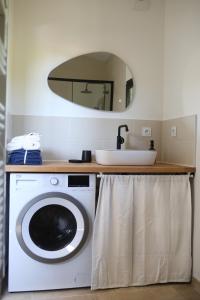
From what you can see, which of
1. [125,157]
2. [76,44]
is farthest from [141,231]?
[76,44]

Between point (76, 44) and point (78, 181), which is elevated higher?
point (76, 44)

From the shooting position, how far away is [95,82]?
9.10 ft

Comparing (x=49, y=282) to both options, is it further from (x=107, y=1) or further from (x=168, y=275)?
(x=107, y=1)

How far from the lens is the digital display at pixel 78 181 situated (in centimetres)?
213

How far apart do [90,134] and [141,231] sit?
1.04 metres

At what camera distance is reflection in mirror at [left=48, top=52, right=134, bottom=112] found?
270 cm

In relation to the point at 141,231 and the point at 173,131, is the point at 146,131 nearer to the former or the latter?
the point at 173,131

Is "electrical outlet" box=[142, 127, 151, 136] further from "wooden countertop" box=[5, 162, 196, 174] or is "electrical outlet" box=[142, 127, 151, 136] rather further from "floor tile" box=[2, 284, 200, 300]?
"floor tile" box=[2, 284, 200, 300]

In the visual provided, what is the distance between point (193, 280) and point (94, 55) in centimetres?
215

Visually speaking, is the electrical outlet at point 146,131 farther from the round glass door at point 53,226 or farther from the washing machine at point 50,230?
the round glass door at point 53,226

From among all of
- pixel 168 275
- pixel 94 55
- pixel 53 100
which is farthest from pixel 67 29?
pixel 168 275

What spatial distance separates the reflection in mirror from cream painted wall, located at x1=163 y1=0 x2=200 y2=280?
0.40 m

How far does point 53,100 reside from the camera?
268cm

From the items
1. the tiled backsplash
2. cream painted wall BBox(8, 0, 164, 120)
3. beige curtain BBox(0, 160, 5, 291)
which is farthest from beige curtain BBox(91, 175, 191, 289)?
cream painted wall BBox(8, 0, 164, 120)
